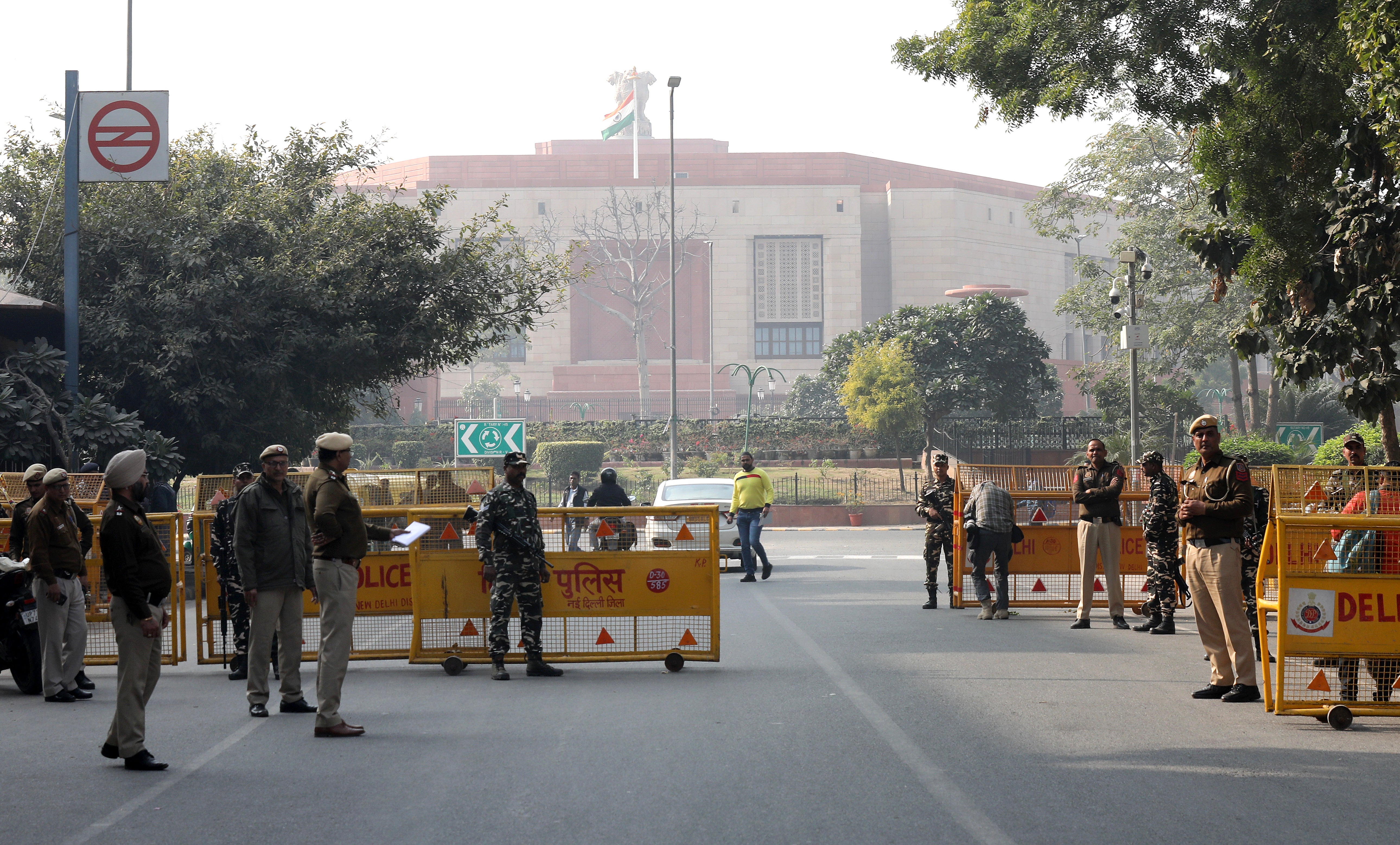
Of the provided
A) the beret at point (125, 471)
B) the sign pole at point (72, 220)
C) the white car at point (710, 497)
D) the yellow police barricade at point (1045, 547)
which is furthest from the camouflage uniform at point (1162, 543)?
the sign pole at point (72, 220)

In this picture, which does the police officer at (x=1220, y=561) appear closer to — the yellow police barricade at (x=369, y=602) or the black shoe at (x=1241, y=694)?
the black shoe at (x=1241, y=694)

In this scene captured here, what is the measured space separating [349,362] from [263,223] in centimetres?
Answer: 249

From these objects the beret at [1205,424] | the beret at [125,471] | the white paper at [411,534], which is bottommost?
the white paper at [411,534]

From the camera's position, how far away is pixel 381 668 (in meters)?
10.3

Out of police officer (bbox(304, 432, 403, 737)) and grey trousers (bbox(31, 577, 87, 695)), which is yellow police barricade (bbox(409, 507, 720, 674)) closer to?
police officer (bbox(304, 432, 403, 737))

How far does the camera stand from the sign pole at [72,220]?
1605 centimetres

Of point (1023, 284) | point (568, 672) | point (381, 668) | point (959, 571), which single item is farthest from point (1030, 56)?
point (1023, 284)

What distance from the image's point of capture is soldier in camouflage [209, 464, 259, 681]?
9.77m

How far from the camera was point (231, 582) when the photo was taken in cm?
979

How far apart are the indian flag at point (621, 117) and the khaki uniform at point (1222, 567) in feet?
216

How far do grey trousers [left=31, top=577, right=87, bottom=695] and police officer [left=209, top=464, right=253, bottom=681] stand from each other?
1.01 m

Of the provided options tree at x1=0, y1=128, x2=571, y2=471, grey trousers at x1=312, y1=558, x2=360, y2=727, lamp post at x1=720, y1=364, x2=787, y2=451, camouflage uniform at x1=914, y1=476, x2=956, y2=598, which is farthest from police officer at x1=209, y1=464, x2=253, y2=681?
lamp post at x1=720, y1=364, x2=787, y2=451

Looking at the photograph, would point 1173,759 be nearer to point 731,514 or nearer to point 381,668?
point 381,668

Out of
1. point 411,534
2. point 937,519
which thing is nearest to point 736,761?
point 411,534
